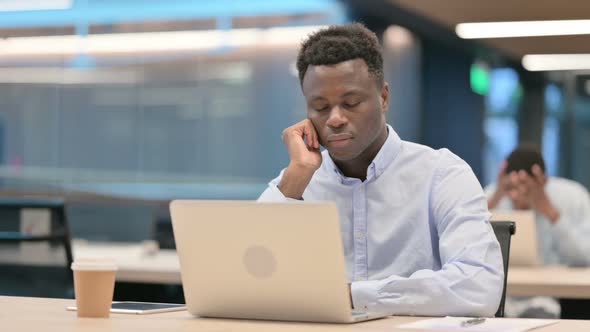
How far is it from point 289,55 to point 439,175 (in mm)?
6077

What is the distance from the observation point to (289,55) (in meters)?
8.43

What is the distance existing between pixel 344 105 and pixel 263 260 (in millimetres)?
656

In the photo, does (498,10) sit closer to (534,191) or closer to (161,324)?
(534,191)

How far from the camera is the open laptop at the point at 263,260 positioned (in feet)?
5.82

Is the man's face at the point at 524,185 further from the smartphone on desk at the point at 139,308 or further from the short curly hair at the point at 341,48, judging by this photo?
the smartphone on desk at the point at 139,308

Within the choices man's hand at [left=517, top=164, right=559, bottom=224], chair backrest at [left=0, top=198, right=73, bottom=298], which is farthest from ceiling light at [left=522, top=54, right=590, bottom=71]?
chair backrest at [left=0, top=198, right=73, bottom=298]

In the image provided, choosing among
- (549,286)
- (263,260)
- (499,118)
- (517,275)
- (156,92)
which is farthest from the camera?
(499,118)

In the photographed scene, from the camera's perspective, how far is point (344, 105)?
239 cm

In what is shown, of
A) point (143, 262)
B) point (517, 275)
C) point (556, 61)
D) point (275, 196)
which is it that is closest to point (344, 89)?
point (275, 196)

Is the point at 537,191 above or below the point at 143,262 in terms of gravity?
above

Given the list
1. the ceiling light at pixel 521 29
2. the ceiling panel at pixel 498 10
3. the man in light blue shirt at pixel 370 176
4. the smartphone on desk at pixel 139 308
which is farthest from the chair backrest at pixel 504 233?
the ceiling light at pixel 521 29

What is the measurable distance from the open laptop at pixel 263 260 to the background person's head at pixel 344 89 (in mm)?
578

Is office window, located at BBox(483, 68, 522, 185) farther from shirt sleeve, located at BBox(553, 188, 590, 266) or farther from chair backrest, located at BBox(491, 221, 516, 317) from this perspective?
chair backrest, located at BBox(491, 221, 516, 317)

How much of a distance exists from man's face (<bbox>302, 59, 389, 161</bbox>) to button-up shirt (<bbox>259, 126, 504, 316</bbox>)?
90mm
